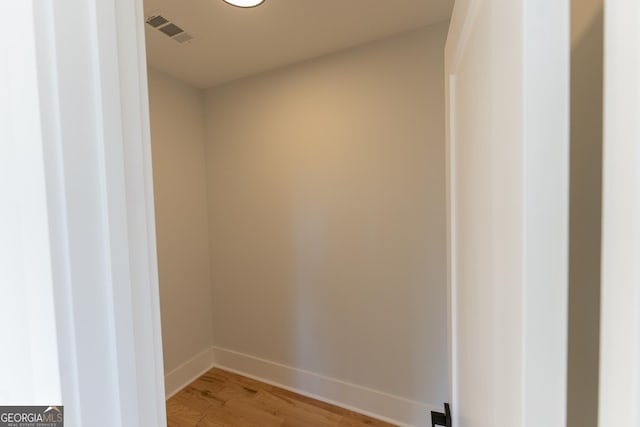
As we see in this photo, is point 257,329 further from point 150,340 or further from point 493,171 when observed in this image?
point 493,171

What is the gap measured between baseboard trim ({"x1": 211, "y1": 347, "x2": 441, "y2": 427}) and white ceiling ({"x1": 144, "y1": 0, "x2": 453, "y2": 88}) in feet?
7.12

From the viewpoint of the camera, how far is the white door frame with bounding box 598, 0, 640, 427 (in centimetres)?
22

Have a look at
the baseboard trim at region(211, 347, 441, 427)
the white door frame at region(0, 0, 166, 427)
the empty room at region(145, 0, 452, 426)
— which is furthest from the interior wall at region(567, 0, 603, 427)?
the baseboard trim at region(211, 347, 441, 427)

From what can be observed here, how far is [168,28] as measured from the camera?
152 cm

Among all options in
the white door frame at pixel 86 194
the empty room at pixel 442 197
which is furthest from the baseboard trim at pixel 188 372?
the white door frame at pixel 86 194

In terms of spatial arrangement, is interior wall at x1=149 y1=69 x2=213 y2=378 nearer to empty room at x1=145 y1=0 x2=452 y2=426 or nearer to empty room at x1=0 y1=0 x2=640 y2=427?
empty room at x1=145 y1=0 x2=452 y2=426

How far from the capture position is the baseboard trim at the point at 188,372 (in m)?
2.01

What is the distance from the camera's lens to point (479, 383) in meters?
0.54

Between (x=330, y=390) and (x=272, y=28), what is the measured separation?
90.0 inches

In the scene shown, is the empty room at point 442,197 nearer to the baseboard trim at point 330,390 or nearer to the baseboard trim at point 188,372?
the baseboard trim at point 330,390

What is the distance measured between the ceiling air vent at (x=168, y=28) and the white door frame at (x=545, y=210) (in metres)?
1.74

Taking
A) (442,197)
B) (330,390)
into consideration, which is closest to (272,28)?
(442,197)

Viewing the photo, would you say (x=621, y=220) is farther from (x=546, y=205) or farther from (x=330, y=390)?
(x=330, y=390)

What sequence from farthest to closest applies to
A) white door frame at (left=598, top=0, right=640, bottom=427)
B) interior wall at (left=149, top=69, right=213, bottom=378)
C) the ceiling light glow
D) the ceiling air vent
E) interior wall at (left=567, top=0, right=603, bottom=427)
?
interior wall at (left=149, top=69, right=213, bottom=378) → the ceiling air vent → the ceiling light glow → interior wall at (left=567, top=0, right=603, bottom=427) → white door frame at (left=598, top=0, right=640, bottom=427)
